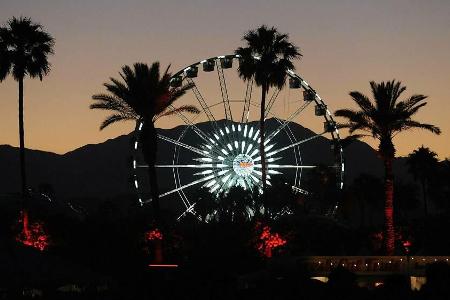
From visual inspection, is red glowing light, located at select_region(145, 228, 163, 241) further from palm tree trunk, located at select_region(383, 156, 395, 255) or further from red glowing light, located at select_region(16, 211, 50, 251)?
palm tree trunk, located at select_region(383, 156, 395, 255)

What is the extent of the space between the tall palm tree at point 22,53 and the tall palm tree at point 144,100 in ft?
15.2

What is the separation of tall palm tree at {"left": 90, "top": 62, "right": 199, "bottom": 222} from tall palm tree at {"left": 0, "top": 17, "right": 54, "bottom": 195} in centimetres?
463

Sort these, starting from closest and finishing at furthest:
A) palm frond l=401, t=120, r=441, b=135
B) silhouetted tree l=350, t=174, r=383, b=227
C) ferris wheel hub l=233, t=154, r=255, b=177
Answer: palm frond l=401, t=120, r=441, b=135
ferris wheel hub l=233, t=154, r=255, b=177
silhouetted tree l=350, t=174, r=383, b=227

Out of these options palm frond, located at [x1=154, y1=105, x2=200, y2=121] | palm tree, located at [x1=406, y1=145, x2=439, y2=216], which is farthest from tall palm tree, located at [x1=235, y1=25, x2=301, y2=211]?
palm tree, located at [x1=406, y1=145, x2=439, y2=216]

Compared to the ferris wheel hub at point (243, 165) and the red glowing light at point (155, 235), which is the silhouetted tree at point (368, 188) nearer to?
the ferris wheel hub at point (243, 165)

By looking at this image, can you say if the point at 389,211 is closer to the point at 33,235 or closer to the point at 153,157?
the point at 153,157

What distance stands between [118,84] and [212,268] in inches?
491

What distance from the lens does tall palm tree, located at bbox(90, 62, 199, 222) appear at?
169 ft

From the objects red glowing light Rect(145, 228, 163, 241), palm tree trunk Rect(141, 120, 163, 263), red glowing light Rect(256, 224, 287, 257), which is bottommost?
red glowing light Rect(256, 224, 287, 257)

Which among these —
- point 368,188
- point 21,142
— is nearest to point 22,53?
point 21,142

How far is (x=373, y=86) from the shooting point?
171ft

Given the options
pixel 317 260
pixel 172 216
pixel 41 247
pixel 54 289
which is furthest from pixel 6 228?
pixel 172 216

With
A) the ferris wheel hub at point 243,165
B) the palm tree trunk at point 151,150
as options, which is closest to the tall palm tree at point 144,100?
the palm tree trunk at point 151,150

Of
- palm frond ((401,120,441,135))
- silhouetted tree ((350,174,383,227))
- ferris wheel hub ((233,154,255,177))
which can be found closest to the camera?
palm frond ((401,120,441,135))
